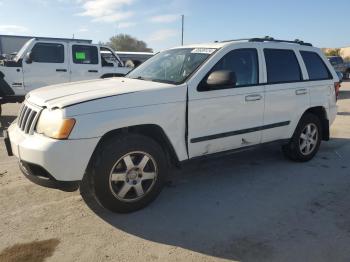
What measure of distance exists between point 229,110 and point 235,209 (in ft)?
3.85

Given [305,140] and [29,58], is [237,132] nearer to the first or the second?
[305,140]

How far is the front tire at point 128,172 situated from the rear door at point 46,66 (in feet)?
24.7

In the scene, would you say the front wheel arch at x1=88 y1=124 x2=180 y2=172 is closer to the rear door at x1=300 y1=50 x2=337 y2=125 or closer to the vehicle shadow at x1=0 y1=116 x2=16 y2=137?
the rear door at x1=300 y1=50 x2=337 y2=125

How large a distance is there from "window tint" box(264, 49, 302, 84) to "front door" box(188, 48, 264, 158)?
0.25m

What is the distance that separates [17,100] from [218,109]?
279 inches

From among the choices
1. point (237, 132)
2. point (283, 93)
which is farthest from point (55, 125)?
point (283, 93)

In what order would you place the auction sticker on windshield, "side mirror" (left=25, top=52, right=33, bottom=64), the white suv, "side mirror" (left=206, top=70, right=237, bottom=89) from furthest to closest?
1. "side mirror" (left=25, top=52, right=33, bottom=64)
2. the auction sticker on windshield
3. "side mirror" (left=206, top=70, right=237, bottom=89)
4. the white suv

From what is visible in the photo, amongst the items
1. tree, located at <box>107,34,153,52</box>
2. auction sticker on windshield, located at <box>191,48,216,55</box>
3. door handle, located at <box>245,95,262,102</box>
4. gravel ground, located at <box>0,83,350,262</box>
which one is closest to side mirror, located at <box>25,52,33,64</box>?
gravel ground, located at <box>0,83,350,262</box>

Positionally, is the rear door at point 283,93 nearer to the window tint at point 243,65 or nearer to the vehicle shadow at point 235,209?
the window tint at point 243,65

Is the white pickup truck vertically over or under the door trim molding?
over

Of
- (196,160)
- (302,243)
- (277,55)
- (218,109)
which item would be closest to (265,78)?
(277,55)

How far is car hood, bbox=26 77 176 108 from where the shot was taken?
361 cm

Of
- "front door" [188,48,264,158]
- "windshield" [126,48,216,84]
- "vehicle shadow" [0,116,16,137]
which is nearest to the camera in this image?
"front door" [188,48,264,158]

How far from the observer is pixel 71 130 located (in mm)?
3404
